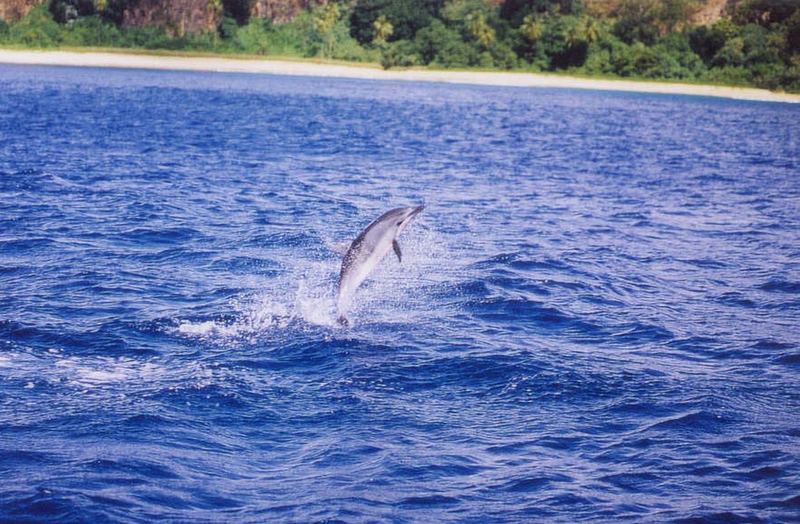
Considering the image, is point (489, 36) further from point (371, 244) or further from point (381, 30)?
point (371, 244)

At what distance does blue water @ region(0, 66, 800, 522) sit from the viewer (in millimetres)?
9383

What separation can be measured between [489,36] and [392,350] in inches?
5227

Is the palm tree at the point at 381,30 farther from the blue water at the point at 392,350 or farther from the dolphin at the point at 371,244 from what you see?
the dolphin at the point at 371,244

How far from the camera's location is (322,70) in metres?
134

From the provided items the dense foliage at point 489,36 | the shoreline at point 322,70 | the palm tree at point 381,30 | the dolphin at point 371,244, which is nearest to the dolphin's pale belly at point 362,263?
Result: the dolphin at point 371,244

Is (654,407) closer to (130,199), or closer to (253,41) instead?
(130,199)

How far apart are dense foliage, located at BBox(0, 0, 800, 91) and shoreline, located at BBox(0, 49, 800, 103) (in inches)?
143

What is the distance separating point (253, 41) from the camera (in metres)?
144

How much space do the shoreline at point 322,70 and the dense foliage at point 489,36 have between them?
3.64 metres

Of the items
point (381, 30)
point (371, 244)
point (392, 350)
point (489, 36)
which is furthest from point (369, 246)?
point (381, 30)

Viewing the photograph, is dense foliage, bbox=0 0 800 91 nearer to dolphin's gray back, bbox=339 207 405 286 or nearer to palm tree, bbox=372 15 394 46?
palm tree, bbox=372 15 394 46

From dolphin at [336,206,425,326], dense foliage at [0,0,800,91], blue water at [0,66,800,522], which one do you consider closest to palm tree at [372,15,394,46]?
dense foliage at [0,0,800,91]

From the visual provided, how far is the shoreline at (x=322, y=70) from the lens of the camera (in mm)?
125625

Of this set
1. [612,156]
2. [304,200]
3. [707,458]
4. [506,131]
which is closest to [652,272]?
[707,458]
